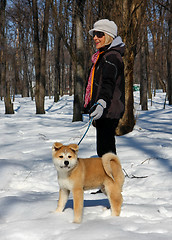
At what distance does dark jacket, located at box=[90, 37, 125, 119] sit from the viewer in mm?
3227

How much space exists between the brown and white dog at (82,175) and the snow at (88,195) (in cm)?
18

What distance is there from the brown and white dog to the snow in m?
0.18

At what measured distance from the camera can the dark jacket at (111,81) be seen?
3227 mm

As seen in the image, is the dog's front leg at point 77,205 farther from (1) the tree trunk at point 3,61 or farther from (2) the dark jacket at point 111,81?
(1) the tree trunk at point 3,61

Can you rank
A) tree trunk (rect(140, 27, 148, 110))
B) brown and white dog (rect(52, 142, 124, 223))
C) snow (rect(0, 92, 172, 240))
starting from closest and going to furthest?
snow (rect(0, 92, 172, 240)), brown and white dog (rect(52, 142, 124, 223)), tree trunk (rect(140, 27, 148, 110))

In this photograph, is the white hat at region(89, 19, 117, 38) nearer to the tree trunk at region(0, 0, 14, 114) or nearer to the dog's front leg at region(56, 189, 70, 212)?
the dog's front leg at region(56, 189, 70, 212)

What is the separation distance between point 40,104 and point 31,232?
13.7 m

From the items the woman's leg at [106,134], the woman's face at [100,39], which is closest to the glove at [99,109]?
the woman's leg at [106,134]

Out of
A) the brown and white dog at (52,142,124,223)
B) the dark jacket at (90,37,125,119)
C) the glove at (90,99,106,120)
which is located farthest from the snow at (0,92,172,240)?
the dark jacket at (90,37,125,119)

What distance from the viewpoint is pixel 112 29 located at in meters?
3.41

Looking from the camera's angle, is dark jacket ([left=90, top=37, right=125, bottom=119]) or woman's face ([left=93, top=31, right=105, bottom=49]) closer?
dark jacket ([left=90, top=37, right=125, bottom=119])

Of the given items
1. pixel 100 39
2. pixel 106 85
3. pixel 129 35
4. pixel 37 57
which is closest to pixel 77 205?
pixel 106 85

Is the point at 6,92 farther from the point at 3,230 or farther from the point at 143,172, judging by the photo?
the point at 3,230

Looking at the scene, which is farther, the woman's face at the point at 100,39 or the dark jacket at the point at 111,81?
the woman's face at the point at 100,39
